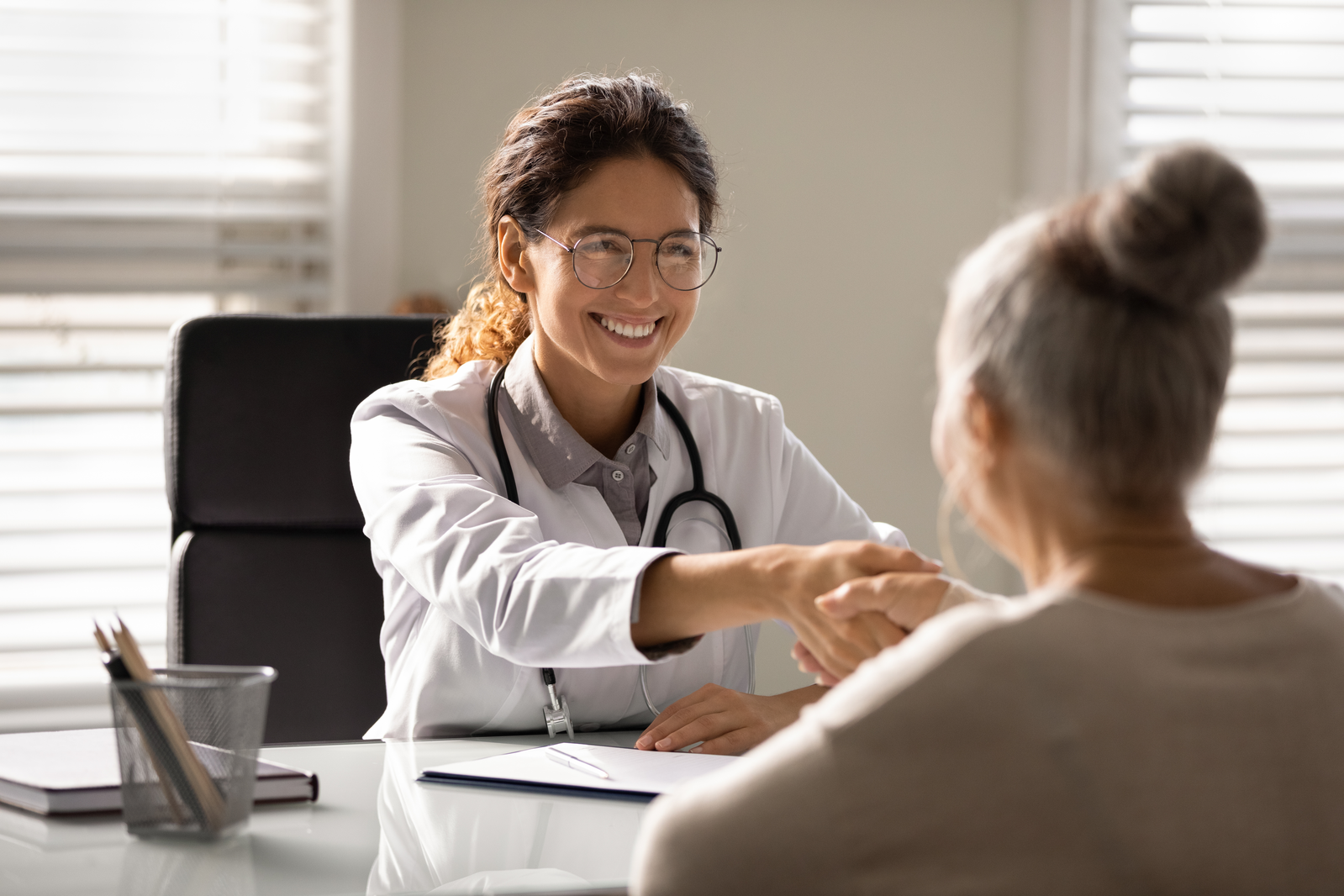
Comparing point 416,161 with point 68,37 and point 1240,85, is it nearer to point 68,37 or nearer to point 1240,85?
point 68,37

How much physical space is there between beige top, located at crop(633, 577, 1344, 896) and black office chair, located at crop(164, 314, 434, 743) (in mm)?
1183

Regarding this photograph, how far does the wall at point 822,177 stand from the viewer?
2408mm

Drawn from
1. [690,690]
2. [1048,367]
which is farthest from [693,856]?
[690,690]

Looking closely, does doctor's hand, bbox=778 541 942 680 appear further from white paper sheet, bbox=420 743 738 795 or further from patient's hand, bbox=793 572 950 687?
white paper sheet, bbox=420 743 738 795

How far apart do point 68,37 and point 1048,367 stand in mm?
2275

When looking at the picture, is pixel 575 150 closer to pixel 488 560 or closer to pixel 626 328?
pixel 626 328

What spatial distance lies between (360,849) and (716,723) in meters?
0.42

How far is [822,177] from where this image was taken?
8.27ft

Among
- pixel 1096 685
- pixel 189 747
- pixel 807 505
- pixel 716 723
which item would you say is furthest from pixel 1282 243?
pixel 189 747

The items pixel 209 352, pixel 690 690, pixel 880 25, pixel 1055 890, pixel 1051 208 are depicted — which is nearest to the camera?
pixel 1055 890

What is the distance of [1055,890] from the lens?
1.86 feet

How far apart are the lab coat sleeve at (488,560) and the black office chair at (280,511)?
11.0 inches

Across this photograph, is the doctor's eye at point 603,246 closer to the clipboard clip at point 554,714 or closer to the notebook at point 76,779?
the clipboard clip at point 554,714

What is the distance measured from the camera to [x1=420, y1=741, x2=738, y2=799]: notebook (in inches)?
38.7
